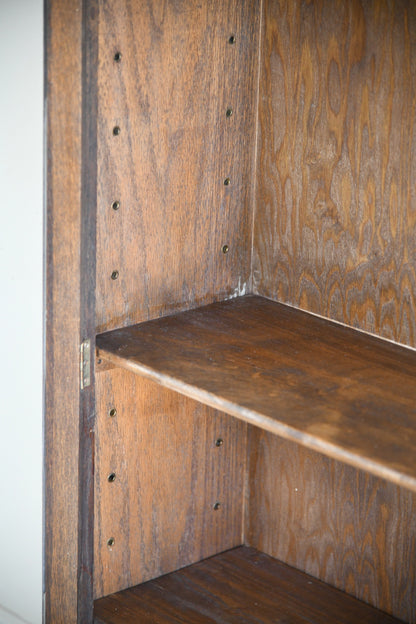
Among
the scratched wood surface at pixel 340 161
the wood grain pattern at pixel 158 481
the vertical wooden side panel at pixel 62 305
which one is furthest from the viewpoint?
the wood grain pattern at pixel 158 481

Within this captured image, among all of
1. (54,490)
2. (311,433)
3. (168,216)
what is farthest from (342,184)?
(54,490)

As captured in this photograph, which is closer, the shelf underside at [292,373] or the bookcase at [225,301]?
the shelf underside at [292,373]

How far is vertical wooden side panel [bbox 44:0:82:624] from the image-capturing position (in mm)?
1291

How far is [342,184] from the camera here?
4.92 feet

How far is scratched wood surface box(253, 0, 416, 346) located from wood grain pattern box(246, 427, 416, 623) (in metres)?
0.27

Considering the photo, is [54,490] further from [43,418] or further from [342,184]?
[342,184]

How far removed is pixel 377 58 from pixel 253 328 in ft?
1.44

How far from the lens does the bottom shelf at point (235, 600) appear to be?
62.6 inches

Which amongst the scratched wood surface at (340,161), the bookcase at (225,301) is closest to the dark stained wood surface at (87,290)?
the bookcase at (225,301)

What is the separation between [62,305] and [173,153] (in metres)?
0.29

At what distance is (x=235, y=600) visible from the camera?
5.41ft

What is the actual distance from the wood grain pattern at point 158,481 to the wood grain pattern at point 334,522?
0.16 ft

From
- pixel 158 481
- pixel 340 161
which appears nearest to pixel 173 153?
pixel 340 161

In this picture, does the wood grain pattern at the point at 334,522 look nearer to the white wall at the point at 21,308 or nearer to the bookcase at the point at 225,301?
the bookcase at the point at 225,301
